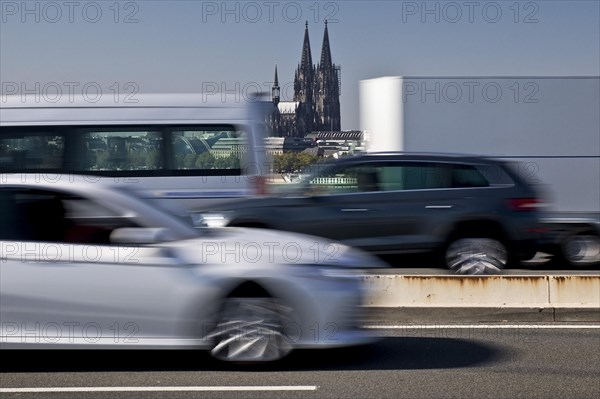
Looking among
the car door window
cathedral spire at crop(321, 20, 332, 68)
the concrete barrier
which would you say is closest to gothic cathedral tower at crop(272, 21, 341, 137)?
cathedral spire at crop(321, 20, 332, 68)

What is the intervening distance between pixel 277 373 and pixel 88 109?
7.36 m

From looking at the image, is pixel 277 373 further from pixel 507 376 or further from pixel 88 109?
pixel 88 109

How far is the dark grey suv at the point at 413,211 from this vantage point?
12.1 meters

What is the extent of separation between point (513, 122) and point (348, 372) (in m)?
8.32

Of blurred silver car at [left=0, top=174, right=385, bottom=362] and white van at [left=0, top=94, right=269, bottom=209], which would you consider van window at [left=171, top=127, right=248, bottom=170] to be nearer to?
white van at [left=0, top=94, right=269, bottom=209]

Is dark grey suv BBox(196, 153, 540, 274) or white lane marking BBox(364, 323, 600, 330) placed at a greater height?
dark grey suv BBox(196, 153, 540, 274)

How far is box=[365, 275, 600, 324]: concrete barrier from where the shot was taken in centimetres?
944

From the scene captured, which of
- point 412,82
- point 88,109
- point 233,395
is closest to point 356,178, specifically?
point 412,82

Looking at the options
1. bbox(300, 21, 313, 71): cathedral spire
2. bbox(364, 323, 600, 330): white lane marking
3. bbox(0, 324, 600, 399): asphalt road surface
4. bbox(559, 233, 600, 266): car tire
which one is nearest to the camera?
bbox(0, 324, 600, 399): asphalt road surface

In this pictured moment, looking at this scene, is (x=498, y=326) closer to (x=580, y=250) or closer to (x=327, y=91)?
(x=580, y=250)

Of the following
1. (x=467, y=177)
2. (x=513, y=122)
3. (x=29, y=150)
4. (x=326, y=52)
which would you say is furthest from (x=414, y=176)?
(x=326, y=52)

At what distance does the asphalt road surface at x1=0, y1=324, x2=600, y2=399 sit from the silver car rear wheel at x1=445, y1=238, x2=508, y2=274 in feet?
11.3

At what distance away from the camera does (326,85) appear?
431 feet

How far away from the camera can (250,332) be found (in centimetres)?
721
